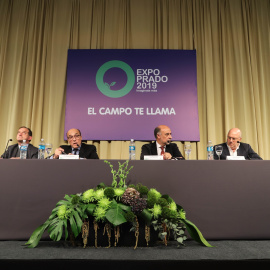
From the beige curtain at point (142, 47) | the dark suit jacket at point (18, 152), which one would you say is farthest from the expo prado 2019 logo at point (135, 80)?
the dark suit jacket at point (18, 152)

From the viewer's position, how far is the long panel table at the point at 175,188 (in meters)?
1.83

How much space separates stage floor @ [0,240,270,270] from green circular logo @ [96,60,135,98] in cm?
275

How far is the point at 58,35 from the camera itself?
4.48 metres

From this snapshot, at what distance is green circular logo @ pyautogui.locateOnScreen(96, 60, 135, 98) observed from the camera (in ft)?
13.8

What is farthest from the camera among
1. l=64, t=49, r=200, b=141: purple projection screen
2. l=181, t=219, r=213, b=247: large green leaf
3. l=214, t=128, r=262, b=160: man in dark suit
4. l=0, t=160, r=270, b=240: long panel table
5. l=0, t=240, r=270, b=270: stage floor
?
l=64, t=49, r=200, b=141: purple projection screen

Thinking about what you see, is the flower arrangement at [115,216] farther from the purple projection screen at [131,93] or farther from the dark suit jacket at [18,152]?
the purple projection screen at [131,93]

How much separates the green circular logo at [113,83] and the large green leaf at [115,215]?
8.95ft

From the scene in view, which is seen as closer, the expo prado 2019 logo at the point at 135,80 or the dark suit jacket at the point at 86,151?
the dark suit jacket at the point at 86,151

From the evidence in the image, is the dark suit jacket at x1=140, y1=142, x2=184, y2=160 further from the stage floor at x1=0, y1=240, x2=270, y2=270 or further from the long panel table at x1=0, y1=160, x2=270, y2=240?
the stage floor at x1=0, y1=240, x2=270, y2=270

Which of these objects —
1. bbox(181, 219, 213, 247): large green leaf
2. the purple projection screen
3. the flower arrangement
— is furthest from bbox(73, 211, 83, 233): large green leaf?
the purple projection screen
